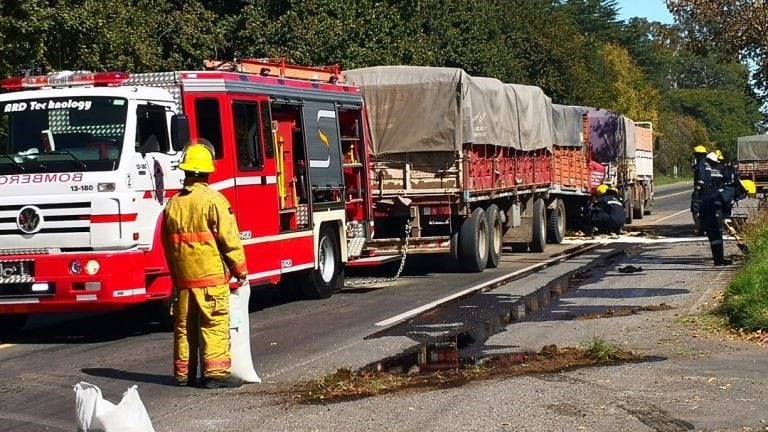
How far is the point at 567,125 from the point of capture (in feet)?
93.2

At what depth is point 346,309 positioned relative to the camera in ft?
48.5

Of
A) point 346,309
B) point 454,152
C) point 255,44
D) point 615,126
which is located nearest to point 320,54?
point 255,44

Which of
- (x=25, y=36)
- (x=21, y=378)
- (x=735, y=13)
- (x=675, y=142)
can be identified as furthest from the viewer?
(x=675, y=142)

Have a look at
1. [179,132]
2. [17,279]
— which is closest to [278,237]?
[179,132]

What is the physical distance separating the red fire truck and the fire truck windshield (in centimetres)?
1

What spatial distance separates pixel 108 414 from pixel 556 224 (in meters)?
20.7

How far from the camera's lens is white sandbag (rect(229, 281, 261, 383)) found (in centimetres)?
923

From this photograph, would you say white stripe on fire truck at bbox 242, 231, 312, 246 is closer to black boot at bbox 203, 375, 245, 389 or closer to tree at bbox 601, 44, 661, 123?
black boot at bbox 203, 375, 245, 389

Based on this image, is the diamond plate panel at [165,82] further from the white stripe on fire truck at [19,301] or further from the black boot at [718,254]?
the black boot at [718,254]

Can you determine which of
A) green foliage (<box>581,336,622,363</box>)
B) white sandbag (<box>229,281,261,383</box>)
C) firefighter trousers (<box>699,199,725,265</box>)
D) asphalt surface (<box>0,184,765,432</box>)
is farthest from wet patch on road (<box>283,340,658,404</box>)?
firefighter trousers (<box>699,199,725,265</box>)

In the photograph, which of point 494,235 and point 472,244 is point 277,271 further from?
point 494,235

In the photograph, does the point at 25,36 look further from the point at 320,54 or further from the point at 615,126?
the point at 615,126

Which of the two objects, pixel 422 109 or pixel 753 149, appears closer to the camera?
pixel 422 109

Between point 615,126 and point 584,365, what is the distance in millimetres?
24640
